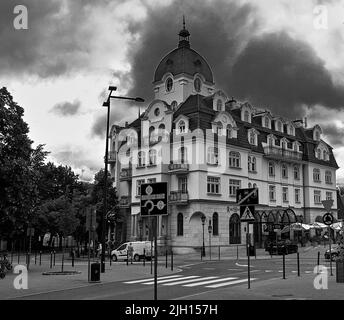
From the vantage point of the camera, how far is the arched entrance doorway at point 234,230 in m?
54.7

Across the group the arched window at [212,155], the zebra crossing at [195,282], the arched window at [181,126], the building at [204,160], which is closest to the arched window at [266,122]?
the building at [204,160]

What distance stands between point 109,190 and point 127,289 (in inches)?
1536

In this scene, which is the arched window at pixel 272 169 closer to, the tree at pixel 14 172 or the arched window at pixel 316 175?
the arched window at pixel 316 175

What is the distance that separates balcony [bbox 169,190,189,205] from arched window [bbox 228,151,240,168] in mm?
6741

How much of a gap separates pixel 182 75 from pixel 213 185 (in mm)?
13727

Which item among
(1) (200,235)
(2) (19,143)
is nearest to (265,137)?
(1) (200,235)

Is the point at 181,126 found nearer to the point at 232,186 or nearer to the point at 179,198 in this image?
the point at 179,198

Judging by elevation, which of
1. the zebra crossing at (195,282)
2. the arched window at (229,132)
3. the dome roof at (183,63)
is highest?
the dome roof at (183,63)

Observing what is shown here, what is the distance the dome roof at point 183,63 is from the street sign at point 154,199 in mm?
47102

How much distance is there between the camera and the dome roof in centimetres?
5916

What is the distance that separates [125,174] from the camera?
58.6 metres
